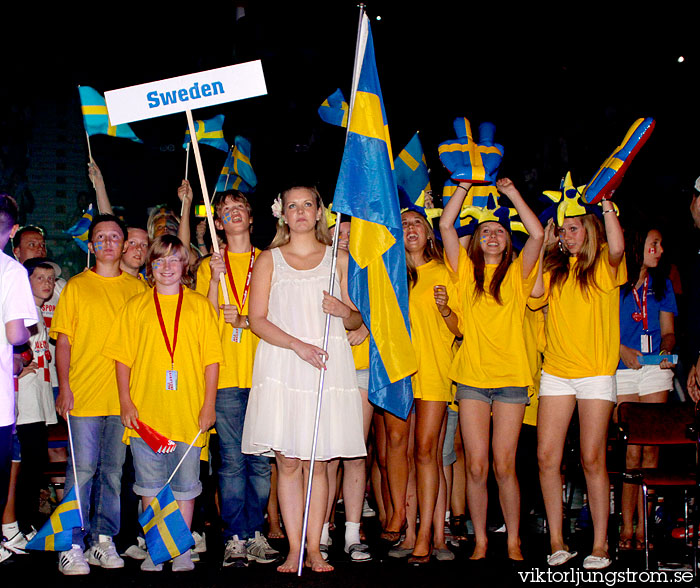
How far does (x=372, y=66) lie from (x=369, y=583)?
2.78 metres

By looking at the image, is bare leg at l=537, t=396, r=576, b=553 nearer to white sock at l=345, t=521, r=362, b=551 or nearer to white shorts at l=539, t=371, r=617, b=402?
white shorts at l=539, t=371, r=617, b=402

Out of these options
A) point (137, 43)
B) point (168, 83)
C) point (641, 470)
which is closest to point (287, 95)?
point (137, 43)

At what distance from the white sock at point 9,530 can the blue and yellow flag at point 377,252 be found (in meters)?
2.37

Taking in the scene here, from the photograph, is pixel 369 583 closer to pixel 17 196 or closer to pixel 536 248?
pixel 536 248

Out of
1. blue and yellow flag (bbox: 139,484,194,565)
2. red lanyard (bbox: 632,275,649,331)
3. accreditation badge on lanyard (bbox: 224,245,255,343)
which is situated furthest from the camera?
red lanyard (bbox: 632,275,649,331)

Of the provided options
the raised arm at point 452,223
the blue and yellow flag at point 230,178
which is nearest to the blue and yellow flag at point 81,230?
the blue and yellow flag at point 230,178

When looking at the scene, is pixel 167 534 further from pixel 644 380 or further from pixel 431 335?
pixel 644 380

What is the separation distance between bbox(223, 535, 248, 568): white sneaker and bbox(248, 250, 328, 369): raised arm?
1.26 m

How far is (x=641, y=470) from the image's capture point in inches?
184

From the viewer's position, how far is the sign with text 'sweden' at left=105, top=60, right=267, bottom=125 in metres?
4.66

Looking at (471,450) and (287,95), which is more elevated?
(287,95)

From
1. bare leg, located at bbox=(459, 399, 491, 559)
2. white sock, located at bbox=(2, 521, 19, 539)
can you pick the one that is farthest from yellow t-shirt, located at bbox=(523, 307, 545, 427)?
white sock, located at bbox=(2, 521, 19, 539)

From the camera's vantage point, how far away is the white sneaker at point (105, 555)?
14.8ft

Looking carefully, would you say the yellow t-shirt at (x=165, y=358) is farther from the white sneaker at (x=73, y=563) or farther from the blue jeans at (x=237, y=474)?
the white sneaker at (x=73, y=563)
